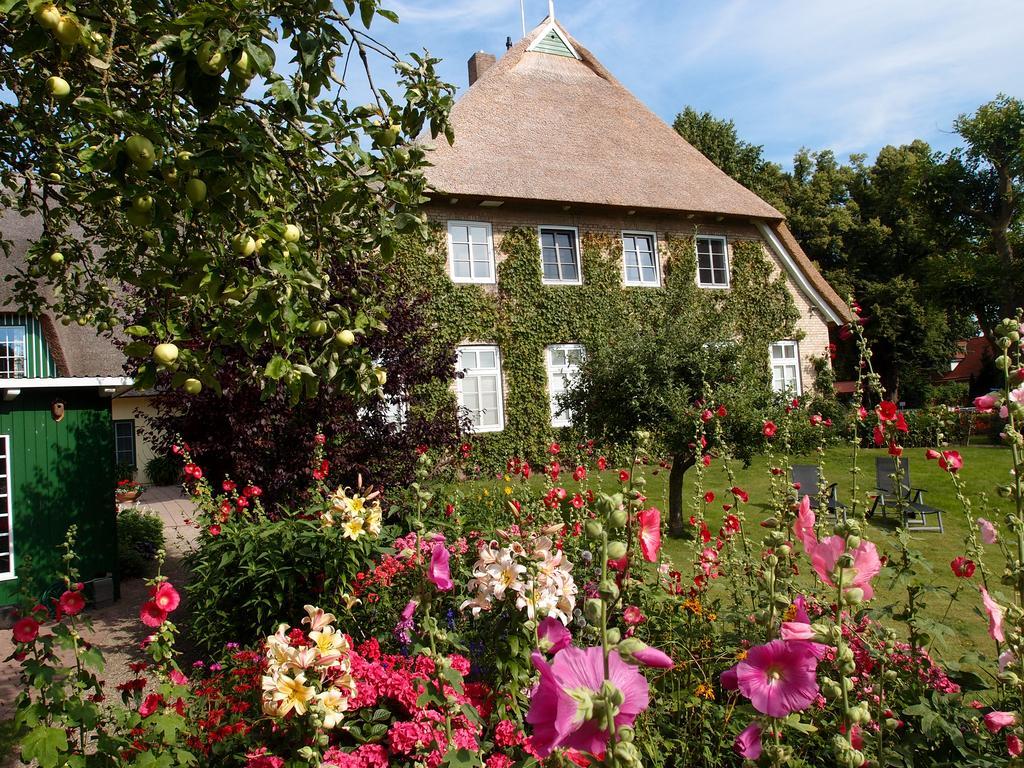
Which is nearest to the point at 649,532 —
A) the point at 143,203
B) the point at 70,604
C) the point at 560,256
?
the point at 143,203

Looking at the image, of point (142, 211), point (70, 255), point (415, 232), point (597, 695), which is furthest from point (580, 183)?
point (597, 695)

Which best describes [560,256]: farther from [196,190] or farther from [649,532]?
[649,532]

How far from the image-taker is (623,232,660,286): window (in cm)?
1435

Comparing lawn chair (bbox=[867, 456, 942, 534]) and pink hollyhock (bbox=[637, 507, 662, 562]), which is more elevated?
pink hollyhock (bbox=[637, 507, 662, 562])

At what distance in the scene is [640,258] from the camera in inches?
572

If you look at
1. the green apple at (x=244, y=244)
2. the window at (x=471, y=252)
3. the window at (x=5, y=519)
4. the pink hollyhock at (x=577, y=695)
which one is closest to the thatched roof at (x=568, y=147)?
the window at (x=471, y=252)

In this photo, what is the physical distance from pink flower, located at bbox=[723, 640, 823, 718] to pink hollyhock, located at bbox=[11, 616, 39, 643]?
2.29 m

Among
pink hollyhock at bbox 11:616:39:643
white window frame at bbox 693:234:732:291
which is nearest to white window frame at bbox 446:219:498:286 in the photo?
white window frame at bbox 693:234:732:291

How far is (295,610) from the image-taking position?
449 centimetres

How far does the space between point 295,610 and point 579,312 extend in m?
10.2

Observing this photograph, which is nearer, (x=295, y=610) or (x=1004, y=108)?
(x=295, y=610)

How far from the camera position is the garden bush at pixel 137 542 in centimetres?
842

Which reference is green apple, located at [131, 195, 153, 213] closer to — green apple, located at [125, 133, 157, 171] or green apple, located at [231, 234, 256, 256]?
green apple, located at [125, 133, 157, 171]

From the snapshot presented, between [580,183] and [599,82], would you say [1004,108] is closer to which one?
[599,82]
